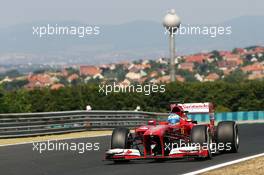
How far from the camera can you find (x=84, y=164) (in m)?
14.9

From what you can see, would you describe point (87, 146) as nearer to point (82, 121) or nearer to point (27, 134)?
point (27, 134)

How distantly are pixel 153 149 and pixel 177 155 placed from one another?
552 millimetres

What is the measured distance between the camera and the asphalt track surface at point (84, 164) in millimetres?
13266

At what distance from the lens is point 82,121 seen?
2916 cm

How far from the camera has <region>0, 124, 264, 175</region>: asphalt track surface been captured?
13.3 meters

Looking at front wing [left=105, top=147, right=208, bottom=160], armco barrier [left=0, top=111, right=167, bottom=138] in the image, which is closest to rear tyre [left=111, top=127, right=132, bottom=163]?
front wing [left=105, top=147, right=208, bottom=160]

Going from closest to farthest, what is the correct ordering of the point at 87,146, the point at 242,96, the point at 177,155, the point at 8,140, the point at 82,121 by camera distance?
the point at 177,155, the point at 87,146, the point at 8,140, the point at 82,121, the point at 242,96

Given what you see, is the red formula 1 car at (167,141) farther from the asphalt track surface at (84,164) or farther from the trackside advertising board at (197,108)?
the trackside advertising board at (197,108)

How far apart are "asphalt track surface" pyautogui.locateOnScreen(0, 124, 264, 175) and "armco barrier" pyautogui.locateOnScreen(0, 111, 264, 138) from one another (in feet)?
19.1

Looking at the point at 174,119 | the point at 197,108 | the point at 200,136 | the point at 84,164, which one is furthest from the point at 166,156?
the point at 197,108

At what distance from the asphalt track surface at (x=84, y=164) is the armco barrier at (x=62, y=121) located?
583 cm

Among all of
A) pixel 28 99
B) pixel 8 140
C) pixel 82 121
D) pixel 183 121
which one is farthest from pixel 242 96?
pixel 183 121

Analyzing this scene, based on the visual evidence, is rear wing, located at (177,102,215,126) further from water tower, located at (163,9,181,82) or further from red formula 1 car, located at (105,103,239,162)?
water tower, located at (163,9,181,82)

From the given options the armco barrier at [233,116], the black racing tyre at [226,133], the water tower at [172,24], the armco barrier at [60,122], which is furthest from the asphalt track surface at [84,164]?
the water tower at [172,24]
